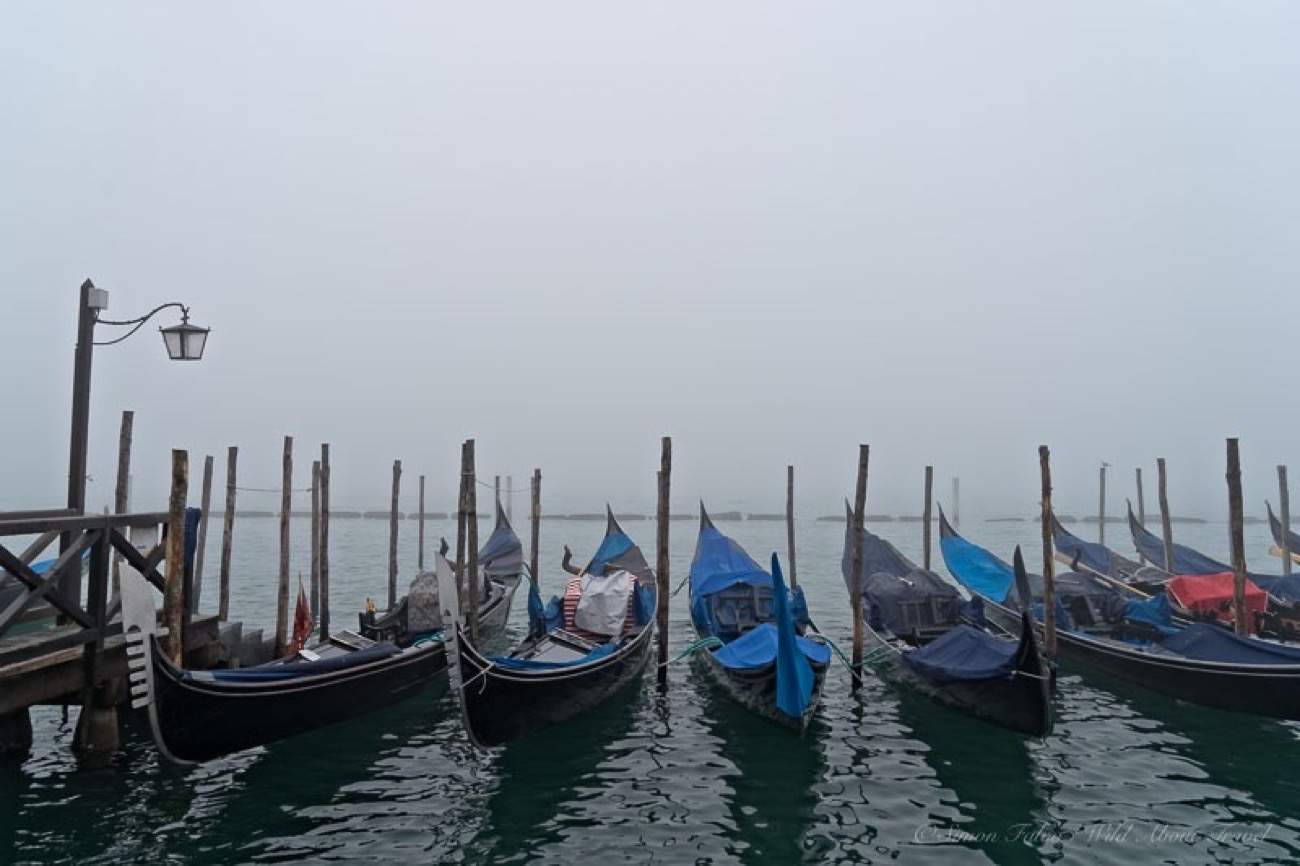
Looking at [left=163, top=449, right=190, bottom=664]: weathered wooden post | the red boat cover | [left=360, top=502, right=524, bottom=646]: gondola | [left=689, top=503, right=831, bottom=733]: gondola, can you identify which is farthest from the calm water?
the red boat cover

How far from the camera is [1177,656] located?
8.93 metres

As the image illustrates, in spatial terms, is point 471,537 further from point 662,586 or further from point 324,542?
point 324,542

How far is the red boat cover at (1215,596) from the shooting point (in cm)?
1169

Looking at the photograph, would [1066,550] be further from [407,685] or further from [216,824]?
[216,824]

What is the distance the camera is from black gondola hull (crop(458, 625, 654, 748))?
6.97 metres

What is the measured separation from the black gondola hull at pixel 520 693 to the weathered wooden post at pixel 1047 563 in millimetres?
4863

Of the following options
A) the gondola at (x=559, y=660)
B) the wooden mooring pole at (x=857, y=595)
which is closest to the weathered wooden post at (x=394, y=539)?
the gondola at (x=559, y=660)

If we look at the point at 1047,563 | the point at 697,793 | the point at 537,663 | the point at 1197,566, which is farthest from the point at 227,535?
the point at 1197,566

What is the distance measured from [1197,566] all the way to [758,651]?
460 inches

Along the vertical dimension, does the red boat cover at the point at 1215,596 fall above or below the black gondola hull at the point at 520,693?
above

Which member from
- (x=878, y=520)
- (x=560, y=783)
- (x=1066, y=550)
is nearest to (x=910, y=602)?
(x=560, y=783)

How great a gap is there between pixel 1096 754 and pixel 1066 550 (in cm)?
962

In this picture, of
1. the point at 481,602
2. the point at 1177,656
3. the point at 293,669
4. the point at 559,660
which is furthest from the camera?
the point at 481,602

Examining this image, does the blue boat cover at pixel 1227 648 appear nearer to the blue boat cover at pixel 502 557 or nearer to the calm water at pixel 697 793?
the calm water at pixel 697 793
